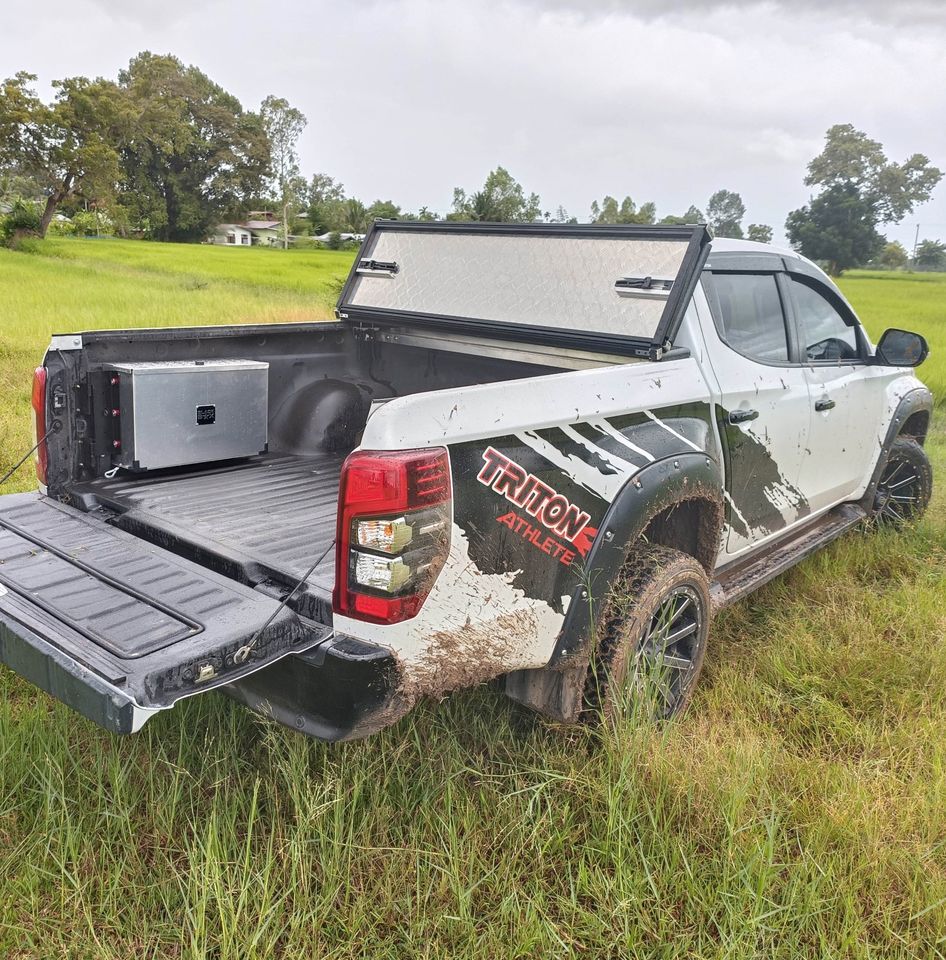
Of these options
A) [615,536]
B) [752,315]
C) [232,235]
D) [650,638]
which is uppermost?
[232,235]

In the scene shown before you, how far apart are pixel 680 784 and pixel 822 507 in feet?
7.64

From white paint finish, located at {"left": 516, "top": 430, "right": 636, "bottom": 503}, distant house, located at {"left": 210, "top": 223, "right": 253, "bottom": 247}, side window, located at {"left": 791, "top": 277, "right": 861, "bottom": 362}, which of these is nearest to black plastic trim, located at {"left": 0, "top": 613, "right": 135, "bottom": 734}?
white paint finish, located at {"left": 516, "top": 430, "right": 636, "bottom": 503}

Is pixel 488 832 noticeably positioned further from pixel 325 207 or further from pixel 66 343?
pixel 325 207

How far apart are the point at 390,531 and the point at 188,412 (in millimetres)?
1802

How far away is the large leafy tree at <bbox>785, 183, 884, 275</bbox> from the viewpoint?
6109 cm

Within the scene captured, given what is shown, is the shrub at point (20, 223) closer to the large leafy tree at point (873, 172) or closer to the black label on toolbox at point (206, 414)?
the black label on toolbox at point (206, 414)

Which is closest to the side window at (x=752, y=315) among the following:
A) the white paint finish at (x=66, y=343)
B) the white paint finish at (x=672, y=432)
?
the white paint finish at (x=672, y=432)

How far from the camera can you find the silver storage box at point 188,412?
3297mm

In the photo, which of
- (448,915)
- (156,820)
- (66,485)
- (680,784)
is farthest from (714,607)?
(66,485)

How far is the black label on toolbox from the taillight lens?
1.70 meters

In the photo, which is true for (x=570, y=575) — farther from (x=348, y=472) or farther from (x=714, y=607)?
(x=714, y=607)

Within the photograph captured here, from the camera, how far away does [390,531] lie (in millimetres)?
2045

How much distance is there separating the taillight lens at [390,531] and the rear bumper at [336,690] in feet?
0.34

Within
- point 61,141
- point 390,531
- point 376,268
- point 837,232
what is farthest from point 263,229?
point 390,531
